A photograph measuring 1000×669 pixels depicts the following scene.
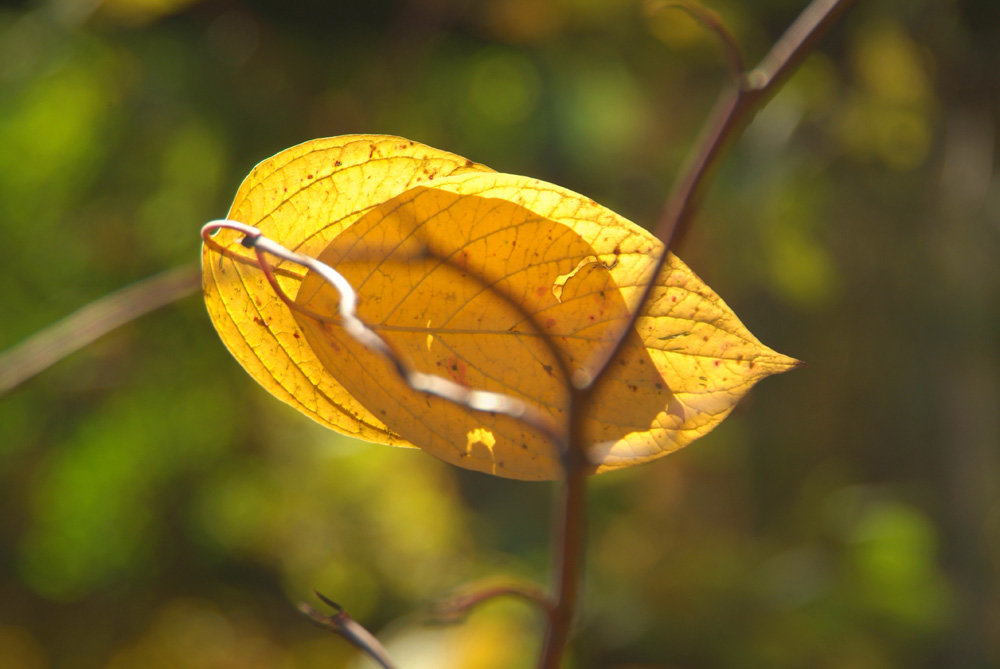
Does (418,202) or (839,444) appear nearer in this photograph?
(418,202)

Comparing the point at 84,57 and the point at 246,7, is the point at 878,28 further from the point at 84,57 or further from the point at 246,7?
the point at 84,57

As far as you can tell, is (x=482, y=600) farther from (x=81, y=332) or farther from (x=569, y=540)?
(x=81, y=332)

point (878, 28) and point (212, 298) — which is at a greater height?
point (878, 28)

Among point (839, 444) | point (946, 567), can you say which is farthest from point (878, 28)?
point (839, 444)

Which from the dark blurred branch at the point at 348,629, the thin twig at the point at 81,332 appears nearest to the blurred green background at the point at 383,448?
the thin twig at the point at 81,332

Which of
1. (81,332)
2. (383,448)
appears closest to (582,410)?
(81,332)

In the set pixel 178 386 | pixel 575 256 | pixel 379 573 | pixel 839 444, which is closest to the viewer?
pixel 575 256
